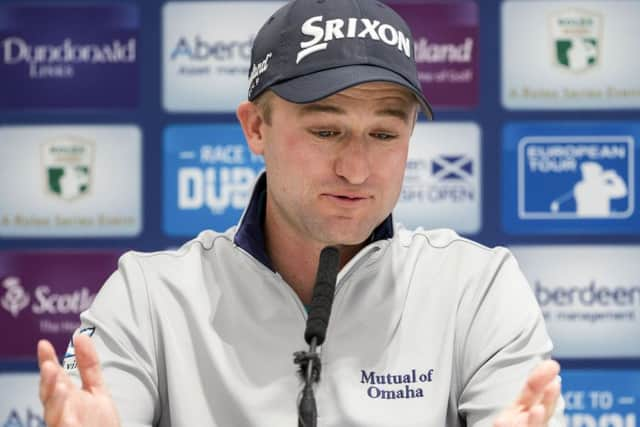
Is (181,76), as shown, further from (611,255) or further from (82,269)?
(611,255)

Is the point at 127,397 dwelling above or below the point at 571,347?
above

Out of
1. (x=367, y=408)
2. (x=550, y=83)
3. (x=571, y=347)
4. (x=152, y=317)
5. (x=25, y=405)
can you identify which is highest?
(x=550, y=83)

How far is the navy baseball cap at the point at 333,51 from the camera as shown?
46.3 inches

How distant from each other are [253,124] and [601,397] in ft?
5.47

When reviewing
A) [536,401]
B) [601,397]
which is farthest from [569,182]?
[536,401]

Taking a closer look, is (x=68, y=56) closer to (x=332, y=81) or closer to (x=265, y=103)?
(x=265, y=103)

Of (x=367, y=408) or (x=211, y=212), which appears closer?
(x=367, y=408)

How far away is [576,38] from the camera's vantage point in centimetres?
260

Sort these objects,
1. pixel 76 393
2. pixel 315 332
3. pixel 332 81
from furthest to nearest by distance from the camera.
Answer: pixel 332 81 < pixel 76 393 < pixel 315 332

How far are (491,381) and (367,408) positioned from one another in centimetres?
17

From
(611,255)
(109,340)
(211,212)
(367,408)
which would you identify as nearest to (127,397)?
(109,340)

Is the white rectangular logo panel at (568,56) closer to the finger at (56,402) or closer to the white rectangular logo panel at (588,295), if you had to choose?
the white rectangular logo panel at (588,295)

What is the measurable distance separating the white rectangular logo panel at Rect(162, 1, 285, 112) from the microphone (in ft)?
5.57

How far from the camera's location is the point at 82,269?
263 cm
